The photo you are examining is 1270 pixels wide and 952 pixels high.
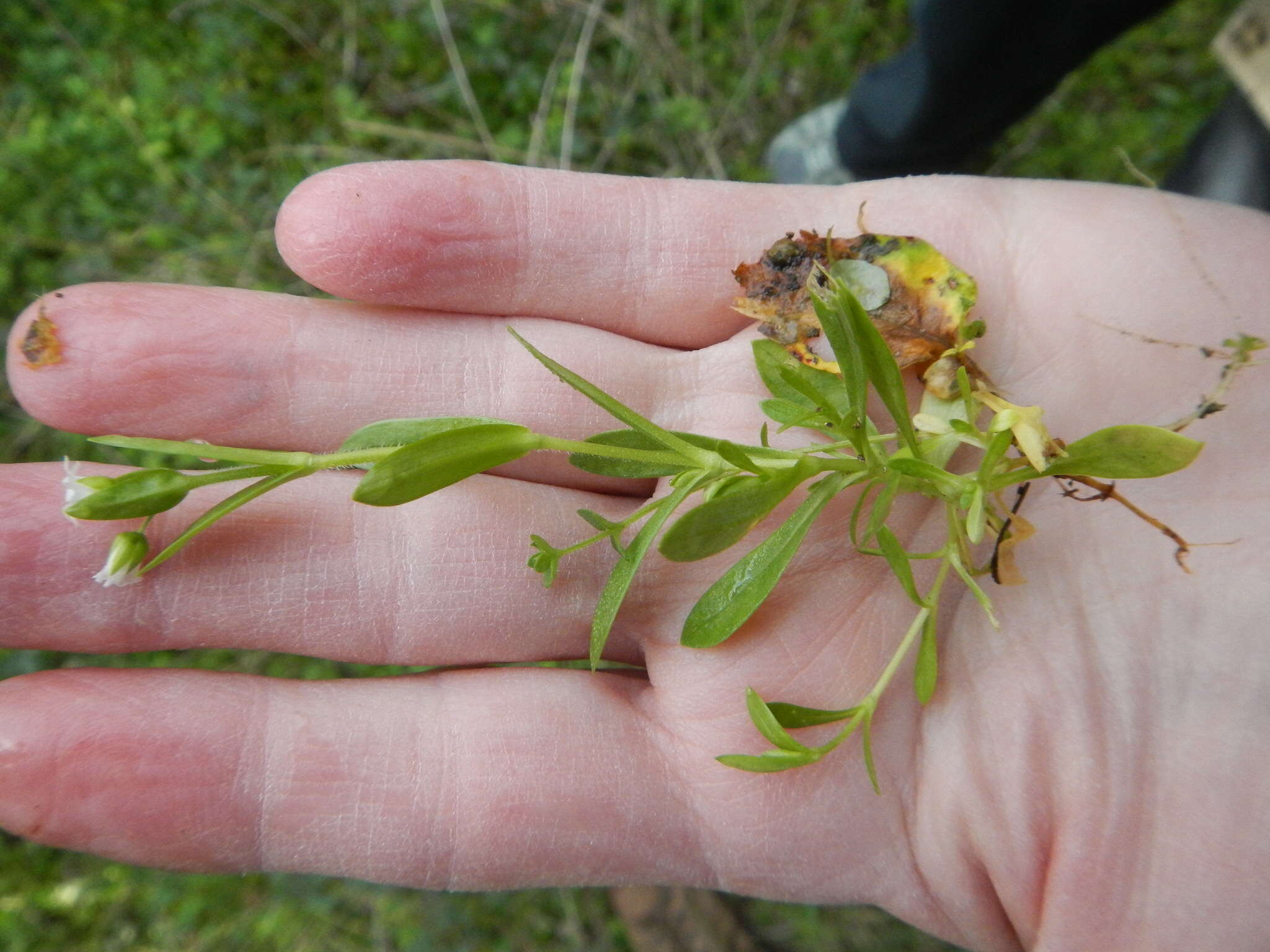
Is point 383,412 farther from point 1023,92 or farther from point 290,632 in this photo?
point 1023,92

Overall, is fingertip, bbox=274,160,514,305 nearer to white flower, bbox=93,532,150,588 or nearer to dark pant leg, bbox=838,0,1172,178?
white flower, bbox=93,532,150,588

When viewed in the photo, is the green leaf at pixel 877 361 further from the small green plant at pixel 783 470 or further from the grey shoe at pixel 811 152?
the grey shoe at pixel 811 152

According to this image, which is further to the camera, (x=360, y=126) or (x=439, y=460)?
(x=360, y=126)

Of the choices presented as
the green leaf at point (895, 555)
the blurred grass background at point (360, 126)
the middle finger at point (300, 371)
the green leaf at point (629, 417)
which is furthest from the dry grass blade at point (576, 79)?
the green leaf at point (895, 555)

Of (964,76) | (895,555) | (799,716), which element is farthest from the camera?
(964,76)

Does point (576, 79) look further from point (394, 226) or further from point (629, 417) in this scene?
point (629, 417)

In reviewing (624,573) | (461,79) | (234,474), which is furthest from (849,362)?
(461,79)
